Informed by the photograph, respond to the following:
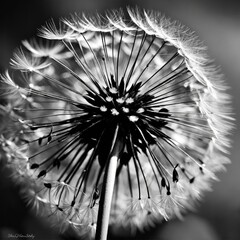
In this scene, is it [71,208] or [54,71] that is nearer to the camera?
[71,208]

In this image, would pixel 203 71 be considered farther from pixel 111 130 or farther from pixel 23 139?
pixel 23 139

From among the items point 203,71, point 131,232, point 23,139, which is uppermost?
point 203,71

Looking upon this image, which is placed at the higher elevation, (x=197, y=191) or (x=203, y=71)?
(x=203, y=71)

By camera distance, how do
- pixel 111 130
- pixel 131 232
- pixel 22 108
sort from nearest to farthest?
pixel 111 130
pixel 22 108
pixel 131 232

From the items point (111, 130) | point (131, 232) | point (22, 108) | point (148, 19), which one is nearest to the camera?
point (111, 130)

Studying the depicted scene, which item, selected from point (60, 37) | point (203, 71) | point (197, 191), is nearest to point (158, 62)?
point (203, 71)

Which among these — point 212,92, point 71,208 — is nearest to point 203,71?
point 212,92

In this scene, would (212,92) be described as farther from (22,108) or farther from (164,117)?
(22,108)
